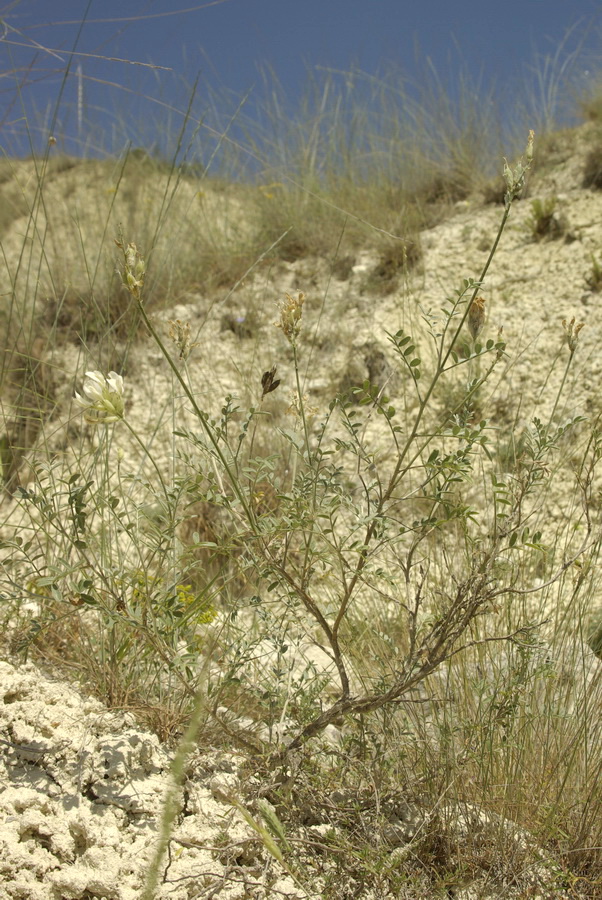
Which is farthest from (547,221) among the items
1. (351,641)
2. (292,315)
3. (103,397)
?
(103,397)

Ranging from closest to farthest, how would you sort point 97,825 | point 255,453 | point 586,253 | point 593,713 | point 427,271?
point 97,825
point 593,713
point 255,453
point 586,253
point 427,271

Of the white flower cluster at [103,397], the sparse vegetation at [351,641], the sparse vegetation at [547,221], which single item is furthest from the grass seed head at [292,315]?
the sparse vegetation at [547,221]

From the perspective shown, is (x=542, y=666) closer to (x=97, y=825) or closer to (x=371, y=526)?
(x=371, y=526)

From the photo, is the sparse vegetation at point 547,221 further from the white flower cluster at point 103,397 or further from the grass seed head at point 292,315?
the white flower cluster at point 103,397

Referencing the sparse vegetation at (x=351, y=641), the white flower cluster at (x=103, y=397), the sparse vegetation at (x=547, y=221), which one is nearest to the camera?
Result: the white flower cluster at (x=103, y=397)

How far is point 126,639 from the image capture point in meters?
1.44

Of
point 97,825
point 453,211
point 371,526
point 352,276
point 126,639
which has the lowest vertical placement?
point 97,825

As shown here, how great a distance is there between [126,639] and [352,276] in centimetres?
266

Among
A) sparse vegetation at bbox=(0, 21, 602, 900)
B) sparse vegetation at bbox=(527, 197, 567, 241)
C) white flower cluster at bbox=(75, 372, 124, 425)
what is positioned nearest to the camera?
white flower cluster at bbox=(75, 372, 124, 425)

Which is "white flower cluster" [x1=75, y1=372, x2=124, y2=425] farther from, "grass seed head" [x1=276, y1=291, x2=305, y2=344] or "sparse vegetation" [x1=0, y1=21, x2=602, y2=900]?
"grass seed head" [x1=276, y1=291, x2=305, y2=344]

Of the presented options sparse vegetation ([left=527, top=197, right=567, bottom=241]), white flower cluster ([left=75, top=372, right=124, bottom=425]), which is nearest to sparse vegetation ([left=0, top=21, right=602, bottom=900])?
white flower cluster ([left=75, top=372, right=124, bottom=425])

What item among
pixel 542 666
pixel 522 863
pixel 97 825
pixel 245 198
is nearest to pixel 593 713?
pixel 542 666

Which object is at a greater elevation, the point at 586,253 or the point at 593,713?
the point at 586,253

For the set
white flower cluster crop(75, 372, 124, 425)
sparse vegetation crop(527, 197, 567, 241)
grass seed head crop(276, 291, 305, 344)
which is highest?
sparse vegetation crop(527, 197, 567, 241)
